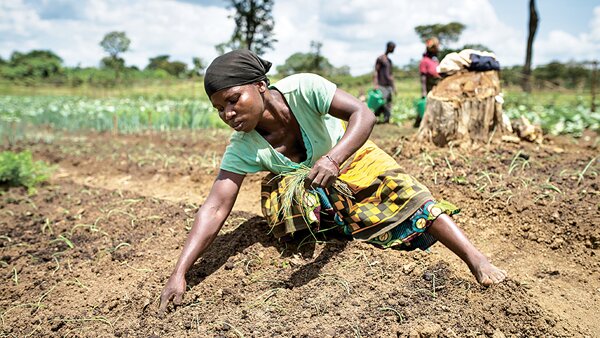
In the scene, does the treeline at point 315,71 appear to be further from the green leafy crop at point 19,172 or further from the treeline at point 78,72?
the green leafy crop at point 19,172

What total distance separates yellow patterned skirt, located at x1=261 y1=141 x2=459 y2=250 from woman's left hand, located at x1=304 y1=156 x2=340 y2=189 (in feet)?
1.55

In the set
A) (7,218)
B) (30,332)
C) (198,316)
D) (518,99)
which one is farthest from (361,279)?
(518,99)

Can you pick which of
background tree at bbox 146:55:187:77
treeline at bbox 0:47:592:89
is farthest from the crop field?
background tree at bbox 146:55:187:77

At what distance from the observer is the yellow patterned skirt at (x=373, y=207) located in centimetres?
238

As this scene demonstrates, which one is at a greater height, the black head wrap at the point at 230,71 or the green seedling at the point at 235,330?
the black head wrap at the point at 230,71

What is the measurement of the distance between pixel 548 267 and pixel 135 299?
228 centimetres

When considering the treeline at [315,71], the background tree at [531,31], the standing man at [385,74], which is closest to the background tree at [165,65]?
the treeline at [315,71]

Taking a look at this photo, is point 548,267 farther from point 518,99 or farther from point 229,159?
point 518,99

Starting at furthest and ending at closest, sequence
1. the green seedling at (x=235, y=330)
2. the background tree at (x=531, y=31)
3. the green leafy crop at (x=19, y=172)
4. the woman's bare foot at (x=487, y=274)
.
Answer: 1. the background tree at (x=531, y=31)
2. the green leafy crop at (x=19, y=172)
3. the woman's bare foot at (x=487, y=274)
4. the green seedling at (x=235, y=330)

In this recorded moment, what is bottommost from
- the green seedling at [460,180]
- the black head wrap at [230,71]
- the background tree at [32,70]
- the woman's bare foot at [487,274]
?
the woman's bare foot at [487,274]

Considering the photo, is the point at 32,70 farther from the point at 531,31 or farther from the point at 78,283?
A: the point at 78,283

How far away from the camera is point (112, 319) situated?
223cm

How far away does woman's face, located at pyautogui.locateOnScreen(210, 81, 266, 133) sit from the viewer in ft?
7.25

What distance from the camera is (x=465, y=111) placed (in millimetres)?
4391
